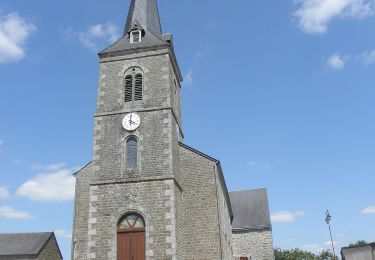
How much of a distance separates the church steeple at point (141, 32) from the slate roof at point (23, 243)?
18.0 meters

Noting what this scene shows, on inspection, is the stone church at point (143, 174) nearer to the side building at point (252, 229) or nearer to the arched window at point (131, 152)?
the arched window at point (131, 152)

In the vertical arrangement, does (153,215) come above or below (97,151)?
below

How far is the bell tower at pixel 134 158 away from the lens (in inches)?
621

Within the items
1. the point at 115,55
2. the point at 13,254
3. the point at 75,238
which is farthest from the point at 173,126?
the point at 13,254

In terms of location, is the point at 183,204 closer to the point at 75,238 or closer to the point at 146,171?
the point at 146,171

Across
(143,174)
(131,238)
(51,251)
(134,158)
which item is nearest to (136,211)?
(131,238)

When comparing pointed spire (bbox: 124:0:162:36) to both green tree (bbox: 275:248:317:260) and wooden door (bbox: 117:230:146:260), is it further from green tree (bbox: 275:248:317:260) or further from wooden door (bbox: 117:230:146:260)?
green tree (bbox: 275:248:317:260)

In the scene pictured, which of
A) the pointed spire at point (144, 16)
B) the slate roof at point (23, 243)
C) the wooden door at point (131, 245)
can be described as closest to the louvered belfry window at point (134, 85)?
the pointed spire at point (144, 16)

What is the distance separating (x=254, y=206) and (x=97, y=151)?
A: 22.0 m

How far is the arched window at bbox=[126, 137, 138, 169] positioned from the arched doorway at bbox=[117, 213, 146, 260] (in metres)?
2.20

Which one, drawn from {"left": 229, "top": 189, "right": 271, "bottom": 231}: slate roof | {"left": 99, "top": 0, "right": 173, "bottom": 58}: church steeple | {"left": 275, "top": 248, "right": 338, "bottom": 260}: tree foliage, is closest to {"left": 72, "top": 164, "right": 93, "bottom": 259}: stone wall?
{"left": 99, "top": 0, "right": 173, "bottom": 58}: church steeple

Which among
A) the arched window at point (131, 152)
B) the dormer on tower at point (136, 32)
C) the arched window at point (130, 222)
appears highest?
the dormer on tower at point (136, 32)

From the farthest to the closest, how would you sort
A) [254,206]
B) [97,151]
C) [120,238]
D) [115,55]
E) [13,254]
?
[254,206] < [13,254] < [115,55] < [97,151] < [120,238]

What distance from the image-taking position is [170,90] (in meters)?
18.5
